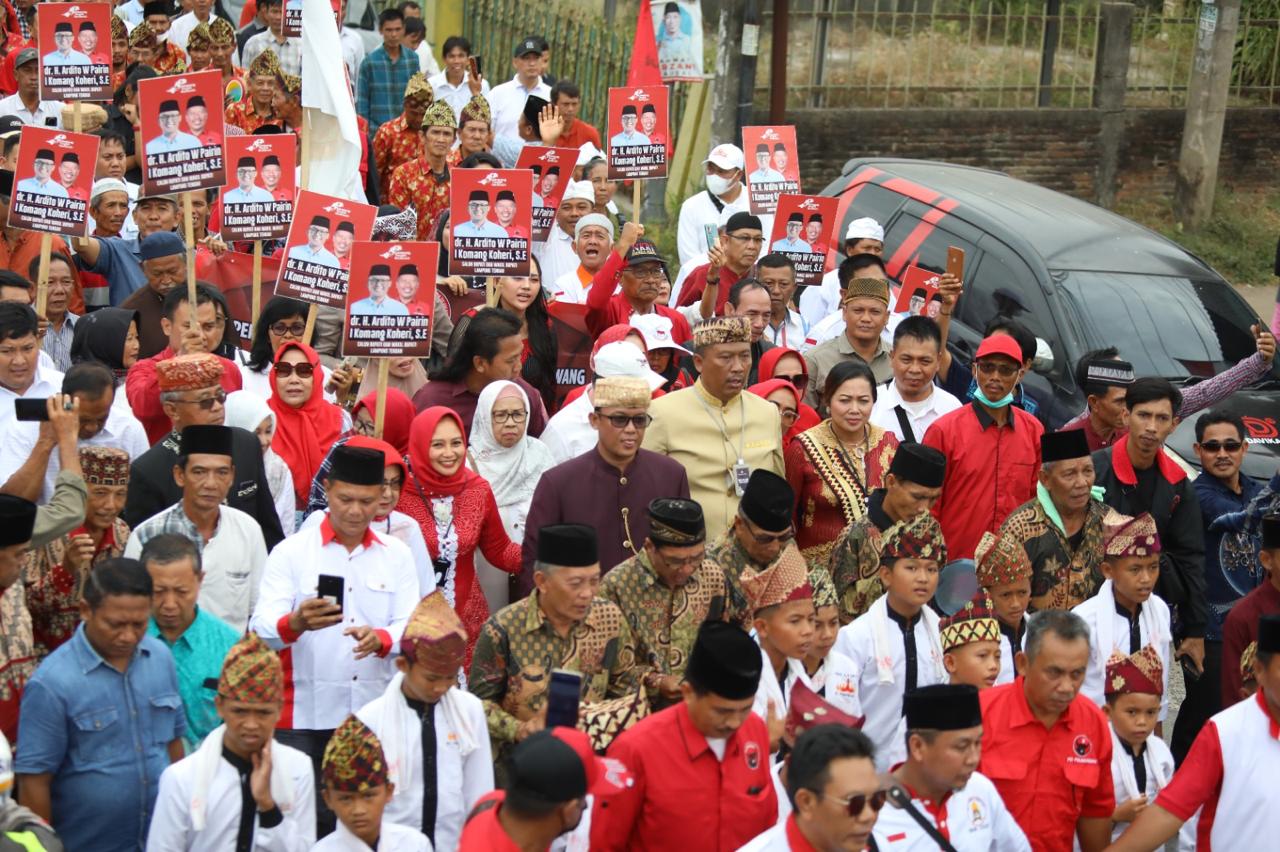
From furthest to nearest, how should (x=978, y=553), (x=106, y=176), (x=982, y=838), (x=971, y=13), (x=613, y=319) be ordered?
(x=971, y=13), (x=106, y=176), (x=613, y=319), (x=978, y=553), (x=982, y=838)

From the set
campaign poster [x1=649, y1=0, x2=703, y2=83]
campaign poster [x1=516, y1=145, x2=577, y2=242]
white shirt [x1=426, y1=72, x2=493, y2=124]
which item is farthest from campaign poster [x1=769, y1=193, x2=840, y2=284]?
white shirt [x1=426, y1=72, x2=493, y2=124]

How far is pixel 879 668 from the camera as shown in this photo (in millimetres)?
6992

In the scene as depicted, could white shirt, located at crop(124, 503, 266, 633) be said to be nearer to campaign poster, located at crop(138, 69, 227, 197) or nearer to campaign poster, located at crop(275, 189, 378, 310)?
campaign poster, located at crop(275, 189, 378, 310)

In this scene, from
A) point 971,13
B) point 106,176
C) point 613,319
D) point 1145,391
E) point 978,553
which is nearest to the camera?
point 978,553

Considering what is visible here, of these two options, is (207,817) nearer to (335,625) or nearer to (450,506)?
(335,625)

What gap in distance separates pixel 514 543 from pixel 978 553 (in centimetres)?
197

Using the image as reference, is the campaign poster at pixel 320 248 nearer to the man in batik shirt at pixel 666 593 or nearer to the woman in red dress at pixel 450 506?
the woman in red dress at pixel 450 506

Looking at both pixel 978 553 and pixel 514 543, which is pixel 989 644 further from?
pixel 514 543

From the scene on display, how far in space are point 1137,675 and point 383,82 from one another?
10.9 m

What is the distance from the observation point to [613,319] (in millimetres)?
10352

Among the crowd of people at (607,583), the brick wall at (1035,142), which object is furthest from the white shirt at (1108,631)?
the brick wall at (1035,142)

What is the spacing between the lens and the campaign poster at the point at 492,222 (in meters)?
9.55

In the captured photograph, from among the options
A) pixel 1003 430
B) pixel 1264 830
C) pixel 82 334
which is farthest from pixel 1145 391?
pixel 82 334

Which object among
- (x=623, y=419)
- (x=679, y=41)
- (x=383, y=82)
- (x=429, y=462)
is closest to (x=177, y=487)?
(x=429, y=462)
